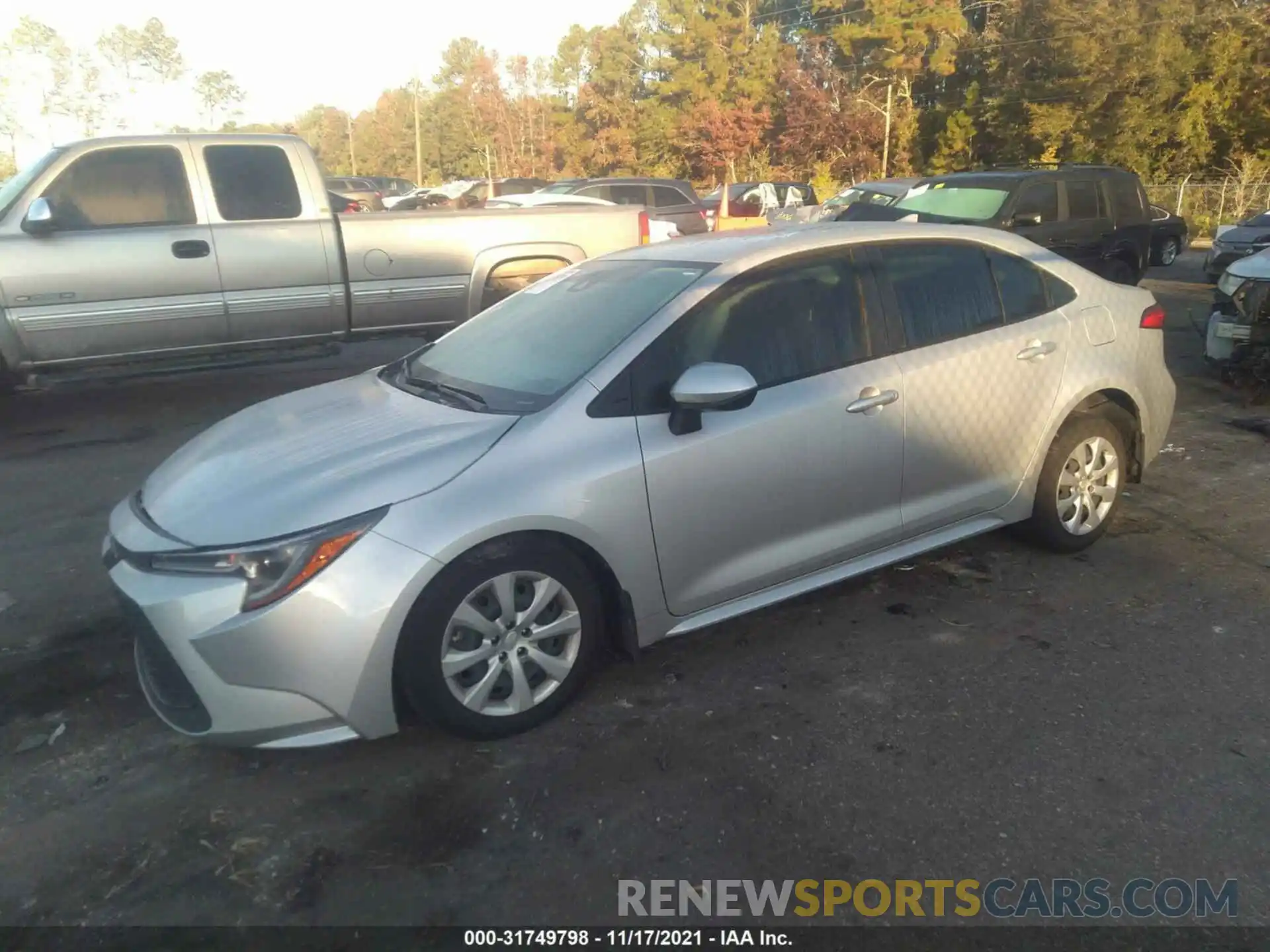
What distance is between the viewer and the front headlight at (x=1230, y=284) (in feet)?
25.1

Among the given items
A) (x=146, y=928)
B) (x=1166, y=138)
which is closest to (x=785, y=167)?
(x=1166, y=138)

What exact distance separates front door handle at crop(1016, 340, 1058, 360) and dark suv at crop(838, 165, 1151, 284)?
22.8 ft

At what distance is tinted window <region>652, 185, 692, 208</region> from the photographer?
56.6ft

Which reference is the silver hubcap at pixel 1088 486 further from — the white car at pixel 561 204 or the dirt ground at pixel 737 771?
the white car at pixel 561 204

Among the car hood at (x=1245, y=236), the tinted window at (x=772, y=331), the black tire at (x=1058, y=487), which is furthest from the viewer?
the car hood at (x=1245, y=236)

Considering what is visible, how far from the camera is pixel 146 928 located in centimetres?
248

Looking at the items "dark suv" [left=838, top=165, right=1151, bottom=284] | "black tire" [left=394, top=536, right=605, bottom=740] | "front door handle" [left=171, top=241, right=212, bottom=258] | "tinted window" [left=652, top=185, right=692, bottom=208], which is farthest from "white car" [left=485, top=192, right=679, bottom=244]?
"black tire" [left=394, top=536, right=605, bottom=740]

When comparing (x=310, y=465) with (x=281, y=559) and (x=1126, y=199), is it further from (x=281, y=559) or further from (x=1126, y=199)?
(x=1126, y=199)

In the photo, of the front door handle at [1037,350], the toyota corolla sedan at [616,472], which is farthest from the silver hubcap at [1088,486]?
the front door handle at [1037,350]

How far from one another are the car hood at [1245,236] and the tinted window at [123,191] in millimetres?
13858

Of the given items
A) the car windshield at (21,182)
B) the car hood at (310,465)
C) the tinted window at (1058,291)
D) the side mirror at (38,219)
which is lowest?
the car hood at (310,465)

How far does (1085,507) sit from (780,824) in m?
2.59

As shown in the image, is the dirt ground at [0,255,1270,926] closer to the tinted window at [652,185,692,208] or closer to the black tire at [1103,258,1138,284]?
the black tire at [1103,258,1138,284]

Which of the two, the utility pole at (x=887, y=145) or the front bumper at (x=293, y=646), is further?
the utility pole at (x=887, y=145)
